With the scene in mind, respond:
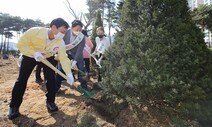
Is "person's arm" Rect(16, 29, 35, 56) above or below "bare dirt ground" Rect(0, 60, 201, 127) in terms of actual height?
A: above

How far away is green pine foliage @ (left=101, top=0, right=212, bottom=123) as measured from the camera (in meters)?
2.40

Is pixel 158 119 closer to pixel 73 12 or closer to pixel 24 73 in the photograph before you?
pixel 24 73

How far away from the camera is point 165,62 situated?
2459 millimetres

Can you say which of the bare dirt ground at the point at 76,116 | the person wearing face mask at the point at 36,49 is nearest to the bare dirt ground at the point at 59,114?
the bare dirt ground at the point at 76,116

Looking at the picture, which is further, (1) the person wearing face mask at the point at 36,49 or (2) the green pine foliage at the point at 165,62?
(1) the person wearing face mask at the point at 36,49

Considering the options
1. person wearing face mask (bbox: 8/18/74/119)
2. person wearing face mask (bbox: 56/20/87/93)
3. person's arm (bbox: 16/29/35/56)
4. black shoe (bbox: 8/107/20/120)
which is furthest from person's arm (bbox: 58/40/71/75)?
black shoe (bbox: 8/107/20/120)

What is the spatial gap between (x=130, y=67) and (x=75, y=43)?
2.02m

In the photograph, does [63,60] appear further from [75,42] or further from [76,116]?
[75,42]

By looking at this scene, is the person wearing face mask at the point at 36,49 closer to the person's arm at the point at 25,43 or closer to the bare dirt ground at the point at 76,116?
the person's arm at the point at 25,43

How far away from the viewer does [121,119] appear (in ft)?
9.93

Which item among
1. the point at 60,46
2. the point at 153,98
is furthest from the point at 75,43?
the point at 153,98

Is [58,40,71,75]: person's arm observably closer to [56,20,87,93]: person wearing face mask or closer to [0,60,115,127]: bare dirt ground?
[0,60,115,127]: bare dirt ground

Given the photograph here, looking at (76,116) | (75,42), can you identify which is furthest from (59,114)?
(75,42)

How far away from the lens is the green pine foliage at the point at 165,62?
2.40 meters
